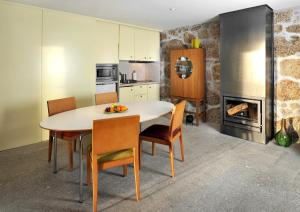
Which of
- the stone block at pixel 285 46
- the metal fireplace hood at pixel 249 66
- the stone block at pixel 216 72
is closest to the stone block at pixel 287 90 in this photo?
the metal fireplace hood at pixel 249 66

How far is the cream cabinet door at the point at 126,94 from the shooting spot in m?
5.03

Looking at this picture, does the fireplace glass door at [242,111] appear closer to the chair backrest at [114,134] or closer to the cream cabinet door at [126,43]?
the cream cabinet door at [126,43]

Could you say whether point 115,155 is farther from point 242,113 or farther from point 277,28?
point 277,28

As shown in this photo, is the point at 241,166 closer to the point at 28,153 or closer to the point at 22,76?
the point at 28,153

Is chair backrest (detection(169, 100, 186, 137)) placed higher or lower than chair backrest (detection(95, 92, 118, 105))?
lower

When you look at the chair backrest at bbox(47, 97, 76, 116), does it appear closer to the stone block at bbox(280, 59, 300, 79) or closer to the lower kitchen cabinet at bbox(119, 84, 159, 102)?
the lower kitchen cabinet at bbox(119, 84, 159, 102)

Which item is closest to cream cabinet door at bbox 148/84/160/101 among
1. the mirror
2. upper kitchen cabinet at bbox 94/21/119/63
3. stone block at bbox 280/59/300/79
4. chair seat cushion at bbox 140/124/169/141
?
the mirror

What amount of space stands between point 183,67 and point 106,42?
1.87m

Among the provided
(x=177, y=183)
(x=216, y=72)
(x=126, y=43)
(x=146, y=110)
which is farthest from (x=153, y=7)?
(x=177, y=183)

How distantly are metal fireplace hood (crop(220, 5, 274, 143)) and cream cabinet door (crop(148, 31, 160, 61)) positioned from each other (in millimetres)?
2009

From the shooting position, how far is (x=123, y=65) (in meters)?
5.49

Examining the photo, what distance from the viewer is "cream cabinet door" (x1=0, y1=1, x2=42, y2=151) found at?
10.8 feet

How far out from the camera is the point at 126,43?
502cm

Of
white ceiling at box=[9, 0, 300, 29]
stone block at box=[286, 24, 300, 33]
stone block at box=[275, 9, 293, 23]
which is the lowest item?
stone block at box=[286, 24, 300, 33]
